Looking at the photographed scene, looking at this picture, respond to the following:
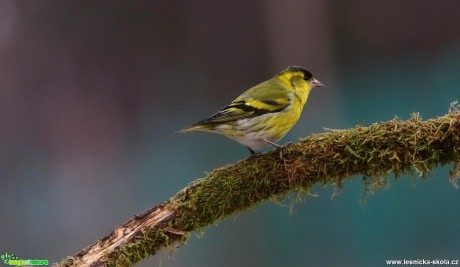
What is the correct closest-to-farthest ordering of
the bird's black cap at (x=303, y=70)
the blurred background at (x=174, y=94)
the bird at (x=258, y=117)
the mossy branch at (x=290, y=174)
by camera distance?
the mossy branch at (x=290, y=174) → the bird at (x=258, y=117) → the bird's black cap at (x=303, y=70) → the blurred background at (x=174, y=94)

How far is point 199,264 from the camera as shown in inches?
172

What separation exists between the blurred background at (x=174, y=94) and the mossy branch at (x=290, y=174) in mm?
1556

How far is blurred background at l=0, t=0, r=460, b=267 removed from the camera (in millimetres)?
4207

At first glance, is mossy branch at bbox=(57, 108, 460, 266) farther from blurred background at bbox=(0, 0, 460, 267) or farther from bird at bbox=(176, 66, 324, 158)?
blurred background at bbox=(0, 0, 460, 267)

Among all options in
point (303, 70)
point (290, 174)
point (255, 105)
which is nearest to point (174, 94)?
point (303, 70)

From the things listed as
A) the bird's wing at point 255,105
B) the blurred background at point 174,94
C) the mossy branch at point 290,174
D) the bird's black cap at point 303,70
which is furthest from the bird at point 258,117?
the blurred background at point 174,94

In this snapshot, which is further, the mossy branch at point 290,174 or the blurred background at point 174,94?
the blurred background at point 174,94

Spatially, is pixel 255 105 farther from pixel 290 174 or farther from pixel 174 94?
pixel 174 94

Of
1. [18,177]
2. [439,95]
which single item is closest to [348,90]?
[439,95]

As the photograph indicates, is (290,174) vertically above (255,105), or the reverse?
(255,105)

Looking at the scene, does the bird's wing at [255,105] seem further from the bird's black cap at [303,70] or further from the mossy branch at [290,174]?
the mossy branch at [290,174]

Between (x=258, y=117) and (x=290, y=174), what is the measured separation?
0.66 meters

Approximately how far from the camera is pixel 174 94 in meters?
4.75

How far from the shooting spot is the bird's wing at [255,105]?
3.10 meters
